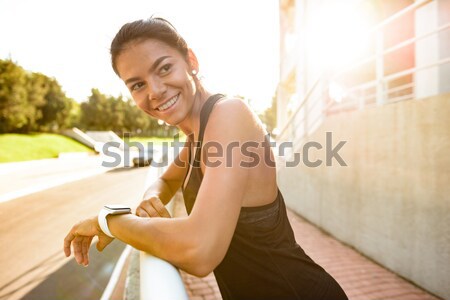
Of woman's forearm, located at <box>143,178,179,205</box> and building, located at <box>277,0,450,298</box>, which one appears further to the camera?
building, located at <box>277,0,450,298</box>

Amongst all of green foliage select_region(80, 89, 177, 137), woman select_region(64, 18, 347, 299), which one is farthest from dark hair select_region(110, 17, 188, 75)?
green foliage select_region(80, 89, 177, 137)

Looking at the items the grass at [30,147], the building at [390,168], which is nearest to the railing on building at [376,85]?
the building at [390,168]

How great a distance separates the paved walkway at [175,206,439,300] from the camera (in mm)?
3811

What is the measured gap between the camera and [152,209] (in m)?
1.45

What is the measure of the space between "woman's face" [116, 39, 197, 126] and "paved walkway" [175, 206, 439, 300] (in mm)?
2981

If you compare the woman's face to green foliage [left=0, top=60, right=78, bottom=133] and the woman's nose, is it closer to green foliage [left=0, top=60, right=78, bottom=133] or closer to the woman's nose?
the woman's nose

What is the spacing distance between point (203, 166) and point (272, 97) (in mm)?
58669

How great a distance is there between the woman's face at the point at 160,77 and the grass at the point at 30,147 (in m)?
24.5

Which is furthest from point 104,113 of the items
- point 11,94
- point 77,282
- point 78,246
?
point 78,246

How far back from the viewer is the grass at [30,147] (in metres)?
24.0

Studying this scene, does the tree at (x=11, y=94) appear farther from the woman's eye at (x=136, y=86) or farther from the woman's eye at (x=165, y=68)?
the woman's eye at (x=165, y=68)

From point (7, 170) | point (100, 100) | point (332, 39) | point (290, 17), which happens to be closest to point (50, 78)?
point (100, 100)

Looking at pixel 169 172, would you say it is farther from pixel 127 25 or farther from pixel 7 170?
pixel 7 170

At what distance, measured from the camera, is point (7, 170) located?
17812 mm
